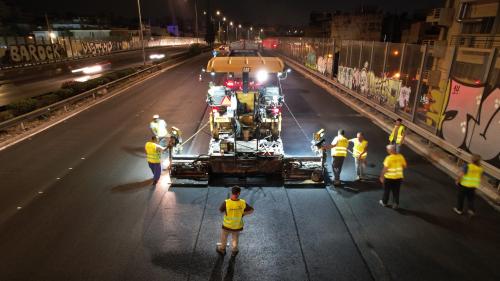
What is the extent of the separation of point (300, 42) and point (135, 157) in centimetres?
3424

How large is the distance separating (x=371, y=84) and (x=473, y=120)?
8.87 meters

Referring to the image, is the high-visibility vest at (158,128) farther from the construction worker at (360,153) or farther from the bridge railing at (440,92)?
the bridge railing at (440,92)

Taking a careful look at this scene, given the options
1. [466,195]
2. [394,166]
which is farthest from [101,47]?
[466,195]

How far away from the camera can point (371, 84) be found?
1848 cm

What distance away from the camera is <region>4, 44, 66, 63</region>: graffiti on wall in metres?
37.2

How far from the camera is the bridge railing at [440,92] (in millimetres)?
9391

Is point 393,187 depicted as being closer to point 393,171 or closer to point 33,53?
point 393,171

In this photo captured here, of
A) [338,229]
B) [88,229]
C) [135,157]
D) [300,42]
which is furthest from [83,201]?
[300,42]

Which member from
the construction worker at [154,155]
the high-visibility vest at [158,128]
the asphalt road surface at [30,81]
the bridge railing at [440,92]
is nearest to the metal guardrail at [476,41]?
the bridge railing at [440,92]

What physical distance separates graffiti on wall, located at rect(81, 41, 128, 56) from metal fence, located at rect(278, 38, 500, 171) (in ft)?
158

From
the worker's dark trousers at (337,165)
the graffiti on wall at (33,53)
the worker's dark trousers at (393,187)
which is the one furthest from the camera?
the graffiti on wall at (33,53)

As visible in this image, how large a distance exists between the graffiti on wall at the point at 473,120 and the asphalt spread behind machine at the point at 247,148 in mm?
4642

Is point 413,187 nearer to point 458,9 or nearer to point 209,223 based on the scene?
point 209,223

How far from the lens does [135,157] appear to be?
38.1ft
